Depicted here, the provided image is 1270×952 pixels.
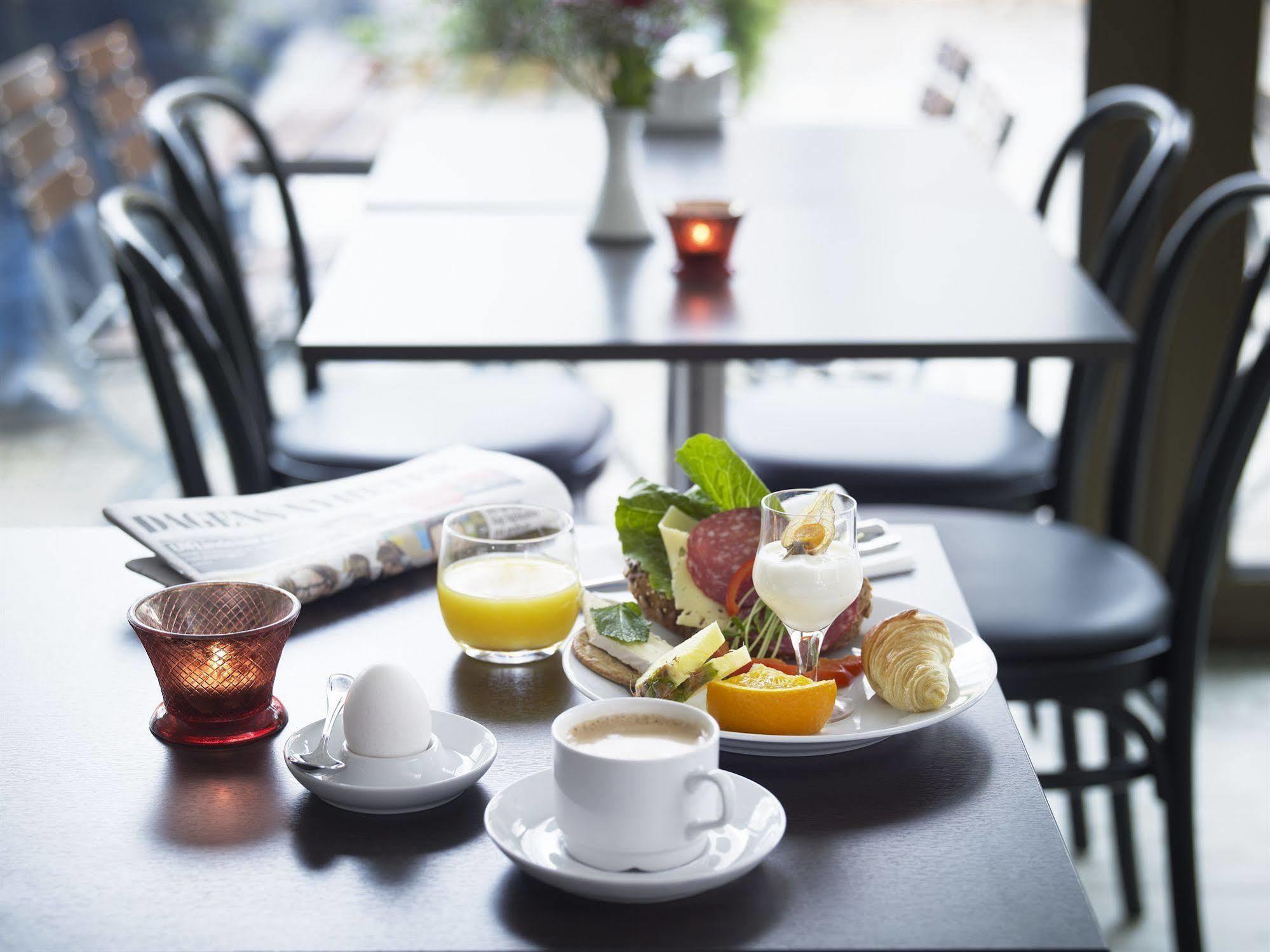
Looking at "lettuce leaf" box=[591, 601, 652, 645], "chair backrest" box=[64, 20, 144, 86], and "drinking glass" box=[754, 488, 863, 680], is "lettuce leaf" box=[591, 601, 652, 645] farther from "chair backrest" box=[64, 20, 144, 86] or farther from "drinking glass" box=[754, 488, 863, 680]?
"chair backrest" box=[64, 20, 144, 86]

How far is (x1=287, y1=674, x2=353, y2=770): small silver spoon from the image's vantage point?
87cm

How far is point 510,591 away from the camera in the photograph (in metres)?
1.06

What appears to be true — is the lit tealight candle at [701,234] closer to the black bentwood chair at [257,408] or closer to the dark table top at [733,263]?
the dark table top at [733,263]

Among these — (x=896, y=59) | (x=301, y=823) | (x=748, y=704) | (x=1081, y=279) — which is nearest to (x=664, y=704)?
(x=748, y=704)

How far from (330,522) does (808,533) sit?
0.45 meters

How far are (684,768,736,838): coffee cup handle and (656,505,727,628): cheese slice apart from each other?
268 mm

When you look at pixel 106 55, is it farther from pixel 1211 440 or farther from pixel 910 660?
pixel 910 660

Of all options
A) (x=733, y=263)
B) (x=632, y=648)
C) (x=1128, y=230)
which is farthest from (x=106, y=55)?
(x=632, y=648)

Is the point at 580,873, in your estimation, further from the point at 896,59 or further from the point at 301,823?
the point at 896,59

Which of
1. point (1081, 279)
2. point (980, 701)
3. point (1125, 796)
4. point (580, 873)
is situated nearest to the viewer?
point (580, 873)

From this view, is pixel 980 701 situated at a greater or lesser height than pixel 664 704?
lesser

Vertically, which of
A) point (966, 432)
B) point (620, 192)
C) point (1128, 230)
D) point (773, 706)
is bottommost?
point (966, 432)

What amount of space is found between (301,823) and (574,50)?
1.45m

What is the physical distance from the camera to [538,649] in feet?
3.54
